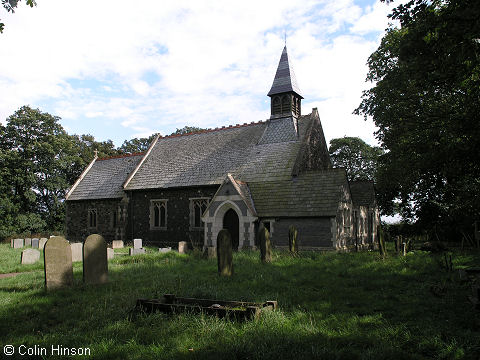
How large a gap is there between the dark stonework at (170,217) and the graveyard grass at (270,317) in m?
12.3

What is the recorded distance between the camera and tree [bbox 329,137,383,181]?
4594cm

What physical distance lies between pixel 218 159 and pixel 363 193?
1065 cm

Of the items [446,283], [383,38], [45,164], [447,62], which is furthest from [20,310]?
[45,164]

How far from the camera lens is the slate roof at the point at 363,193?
25.4 meters

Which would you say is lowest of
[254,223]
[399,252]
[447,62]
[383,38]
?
[399,252]

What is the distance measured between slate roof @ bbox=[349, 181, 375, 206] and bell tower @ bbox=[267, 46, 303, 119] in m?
6.83

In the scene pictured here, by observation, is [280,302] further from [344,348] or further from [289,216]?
[289,216]

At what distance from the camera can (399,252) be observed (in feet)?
51.5

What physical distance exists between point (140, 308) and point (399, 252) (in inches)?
493

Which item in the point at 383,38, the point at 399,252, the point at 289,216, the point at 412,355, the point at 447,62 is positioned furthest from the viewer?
the point at 383,38

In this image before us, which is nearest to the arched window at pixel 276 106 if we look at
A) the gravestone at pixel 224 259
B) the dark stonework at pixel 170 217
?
the dark stonework at pixel 170 217

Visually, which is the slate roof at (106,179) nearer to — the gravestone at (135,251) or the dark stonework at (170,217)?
the dark stonework at (170,217)

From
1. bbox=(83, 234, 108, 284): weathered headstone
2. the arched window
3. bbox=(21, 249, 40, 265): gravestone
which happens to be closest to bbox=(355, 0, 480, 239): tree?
the arched window

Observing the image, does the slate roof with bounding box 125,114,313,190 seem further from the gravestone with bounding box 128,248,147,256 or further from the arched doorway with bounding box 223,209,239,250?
the gravestone with bounding box 128,248,147,256
